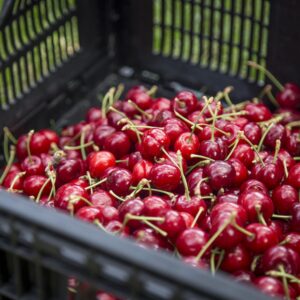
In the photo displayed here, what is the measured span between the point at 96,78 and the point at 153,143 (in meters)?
0.48

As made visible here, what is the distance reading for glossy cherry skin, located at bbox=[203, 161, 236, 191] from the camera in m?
1.17

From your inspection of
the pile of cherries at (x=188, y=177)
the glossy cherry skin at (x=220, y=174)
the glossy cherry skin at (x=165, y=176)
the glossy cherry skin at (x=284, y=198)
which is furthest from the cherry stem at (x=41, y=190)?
the glossy cherry skin at (x=284, y=198)

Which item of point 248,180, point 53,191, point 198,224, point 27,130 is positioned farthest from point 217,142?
point 27,130

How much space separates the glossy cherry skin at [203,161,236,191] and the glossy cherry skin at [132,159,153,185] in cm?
12

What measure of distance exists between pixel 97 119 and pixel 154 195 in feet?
1.18

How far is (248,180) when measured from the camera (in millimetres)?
1225

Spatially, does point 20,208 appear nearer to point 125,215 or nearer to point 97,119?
point 125,215

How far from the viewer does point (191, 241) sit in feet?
3.32

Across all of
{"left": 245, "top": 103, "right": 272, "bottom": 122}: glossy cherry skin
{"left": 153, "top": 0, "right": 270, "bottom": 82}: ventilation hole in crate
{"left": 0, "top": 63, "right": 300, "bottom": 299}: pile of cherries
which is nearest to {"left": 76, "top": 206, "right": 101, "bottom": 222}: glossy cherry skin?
{"left": 0, "top": 63, "right": 300, "bottom": 299}: pile of cherries

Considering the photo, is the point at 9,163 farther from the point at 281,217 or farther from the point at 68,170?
the point at 281,217

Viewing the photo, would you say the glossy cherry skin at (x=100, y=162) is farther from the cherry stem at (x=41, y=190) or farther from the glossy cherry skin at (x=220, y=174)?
the glossy cherry skin at (x=220, y=174)

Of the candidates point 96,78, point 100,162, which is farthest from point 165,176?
point 96,78

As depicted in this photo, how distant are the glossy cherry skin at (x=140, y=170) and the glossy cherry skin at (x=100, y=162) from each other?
77 millimetres

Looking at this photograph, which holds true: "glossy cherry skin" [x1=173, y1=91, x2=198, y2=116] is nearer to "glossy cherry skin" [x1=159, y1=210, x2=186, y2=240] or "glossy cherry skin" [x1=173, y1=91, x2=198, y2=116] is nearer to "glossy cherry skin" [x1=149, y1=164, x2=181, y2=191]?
"glossy cherry skin" [x1=149, y1=164, x2=181, y2=191]
